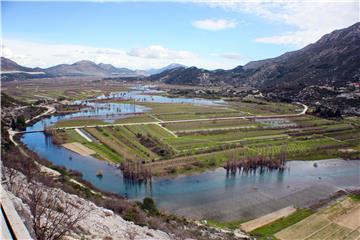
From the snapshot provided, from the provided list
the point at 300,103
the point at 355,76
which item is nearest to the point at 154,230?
the point at 300,103

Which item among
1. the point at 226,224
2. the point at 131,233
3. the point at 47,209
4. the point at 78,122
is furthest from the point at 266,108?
the point at 47,209

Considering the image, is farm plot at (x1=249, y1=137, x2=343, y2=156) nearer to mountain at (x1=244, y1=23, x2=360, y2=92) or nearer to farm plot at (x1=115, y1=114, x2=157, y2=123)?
farm plot at (x1=115, y1=114, x2=157, y2=123)

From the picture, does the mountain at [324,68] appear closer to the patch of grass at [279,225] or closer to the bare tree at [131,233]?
the patch of grass at [279,225]

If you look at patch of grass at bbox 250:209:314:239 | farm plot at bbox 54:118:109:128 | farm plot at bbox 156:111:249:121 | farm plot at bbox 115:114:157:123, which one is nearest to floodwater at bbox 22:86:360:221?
patch of grass at bbox 250:209:314:239

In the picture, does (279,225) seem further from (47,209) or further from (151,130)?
(151,130)

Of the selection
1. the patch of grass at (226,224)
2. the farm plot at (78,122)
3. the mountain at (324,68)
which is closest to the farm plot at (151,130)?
the farm plot at (78,122)
